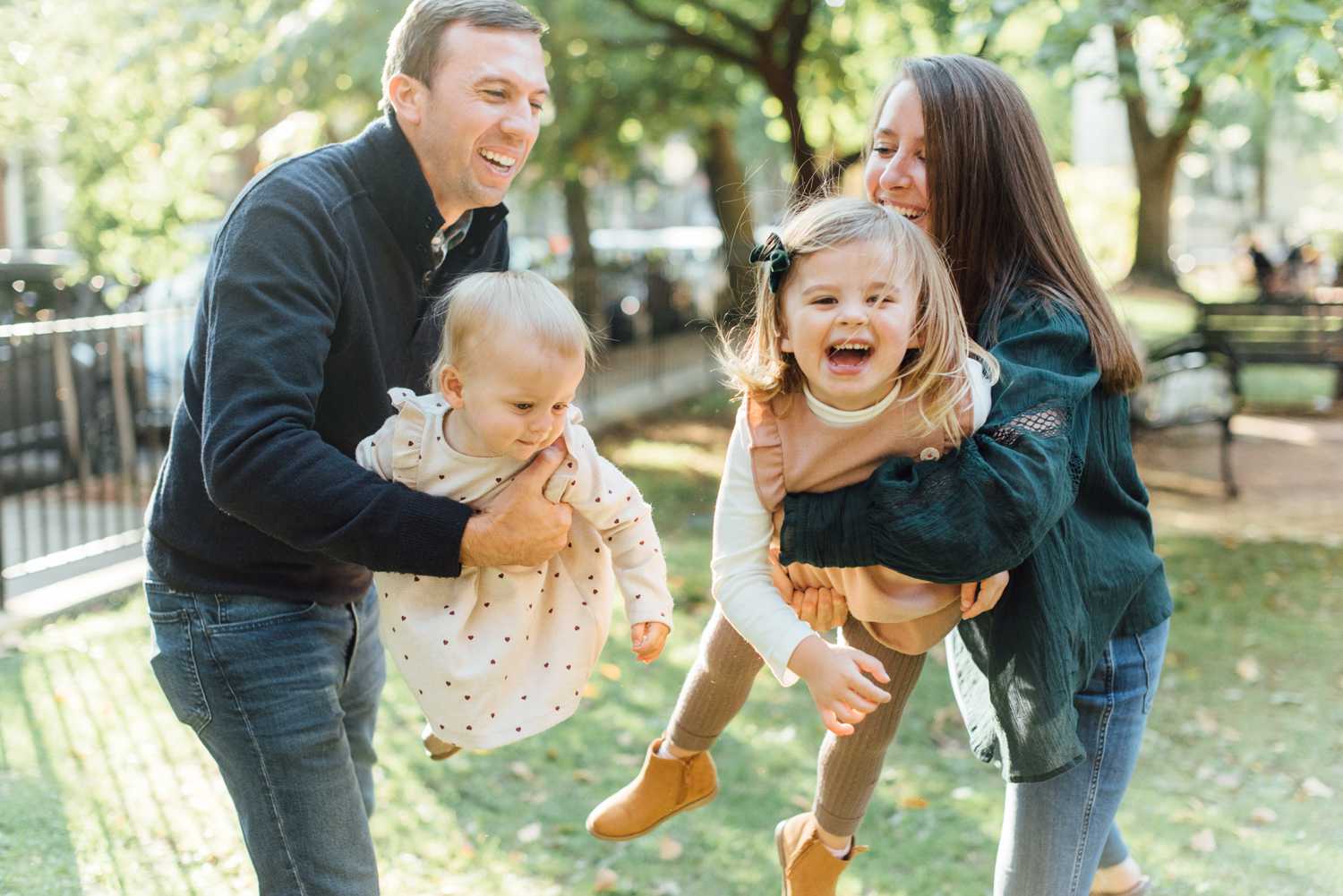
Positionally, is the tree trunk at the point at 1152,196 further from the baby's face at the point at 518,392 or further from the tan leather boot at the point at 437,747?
the baby's face at the point at 518,392

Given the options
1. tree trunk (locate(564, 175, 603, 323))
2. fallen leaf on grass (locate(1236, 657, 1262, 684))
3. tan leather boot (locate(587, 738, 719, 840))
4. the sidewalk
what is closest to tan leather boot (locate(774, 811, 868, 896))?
tan leather boot (locate(587, 738, 719, 840))

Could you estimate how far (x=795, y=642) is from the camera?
7.95 feet

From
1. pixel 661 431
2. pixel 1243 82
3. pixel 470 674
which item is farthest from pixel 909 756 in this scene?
pixel 661 431

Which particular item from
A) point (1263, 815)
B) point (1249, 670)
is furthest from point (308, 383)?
point (1249, 670)

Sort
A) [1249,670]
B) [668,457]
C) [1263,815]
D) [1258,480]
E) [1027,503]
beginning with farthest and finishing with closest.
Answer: [668,457]
[1258,480]
[1249,670]
[1263,815]
[1027,503]

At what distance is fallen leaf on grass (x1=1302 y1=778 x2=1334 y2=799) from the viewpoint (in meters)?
5.22

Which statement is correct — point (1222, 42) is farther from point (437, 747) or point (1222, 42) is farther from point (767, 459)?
point (437, 747)

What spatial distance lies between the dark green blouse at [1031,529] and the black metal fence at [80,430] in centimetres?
488

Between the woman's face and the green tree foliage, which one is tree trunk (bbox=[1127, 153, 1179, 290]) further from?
the woman's face

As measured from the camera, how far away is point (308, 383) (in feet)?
7.82

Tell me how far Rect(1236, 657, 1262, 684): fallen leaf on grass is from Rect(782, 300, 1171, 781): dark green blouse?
4.30m

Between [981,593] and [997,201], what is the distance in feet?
2.44

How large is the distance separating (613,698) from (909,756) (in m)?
1.43

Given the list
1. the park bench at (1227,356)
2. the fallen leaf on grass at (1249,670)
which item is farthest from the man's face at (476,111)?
the park bench at (1227,356)
